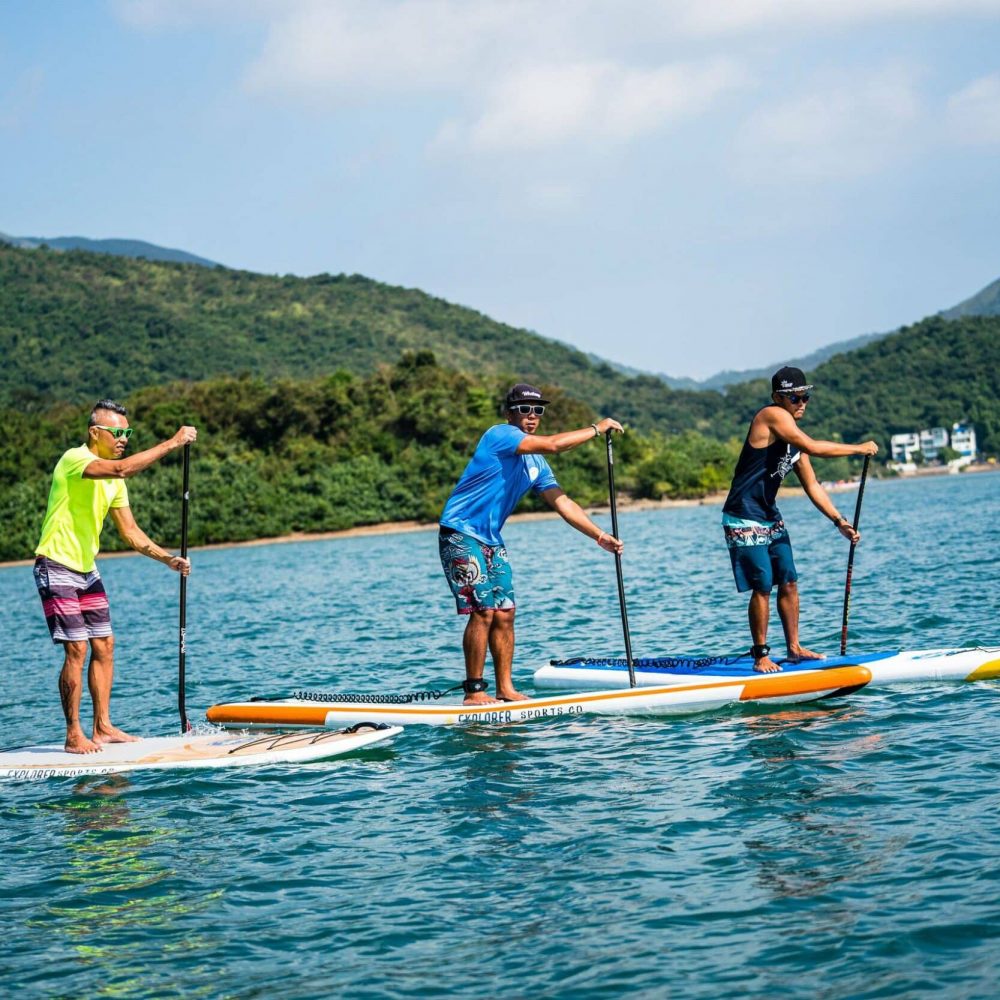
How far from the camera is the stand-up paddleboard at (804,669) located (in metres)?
11.2

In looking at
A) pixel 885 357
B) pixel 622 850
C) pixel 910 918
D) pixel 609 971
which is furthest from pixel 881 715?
pixel 885 357

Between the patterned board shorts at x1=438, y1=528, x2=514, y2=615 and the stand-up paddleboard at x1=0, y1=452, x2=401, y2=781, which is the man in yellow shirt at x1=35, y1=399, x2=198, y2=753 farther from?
the patterned board shorts at x1=438, y1=528, x2=514, y2=615

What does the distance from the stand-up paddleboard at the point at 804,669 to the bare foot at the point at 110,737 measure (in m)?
4.04

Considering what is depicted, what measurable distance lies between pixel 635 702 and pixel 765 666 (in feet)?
4.12

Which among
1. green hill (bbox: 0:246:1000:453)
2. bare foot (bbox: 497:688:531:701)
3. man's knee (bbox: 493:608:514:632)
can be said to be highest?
green hill (bbox: 0:246:1000:453)

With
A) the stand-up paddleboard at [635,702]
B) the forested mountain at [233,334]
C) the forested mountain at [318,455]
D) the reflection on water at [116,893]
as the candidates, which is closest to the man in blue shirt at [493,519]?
the stand-up paddleboard at [635,702]

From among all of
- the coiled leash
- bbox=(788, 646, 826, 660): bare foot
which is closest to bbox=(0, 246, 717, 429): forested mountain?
the coiled leash

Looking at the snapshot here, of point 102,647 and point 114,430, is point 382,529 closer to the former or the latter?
point 102,647

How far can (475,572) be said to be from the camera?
1087 cm

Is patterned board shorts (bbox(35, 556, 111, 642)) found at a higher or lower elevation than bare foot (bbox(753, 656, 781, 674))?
higher

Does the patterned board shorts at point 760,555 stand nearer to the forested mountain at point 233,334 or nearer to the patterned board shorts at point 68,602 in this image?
the patterned board shorts at point 68,602

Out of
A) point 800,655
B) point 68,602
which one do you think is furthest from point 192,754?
point 800,655

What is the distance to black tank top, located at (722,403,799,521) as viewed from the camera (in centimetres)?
1127

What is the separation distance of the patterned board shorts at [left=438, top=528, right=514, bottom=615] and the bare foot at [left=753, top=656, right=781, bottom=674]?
2.35 m
